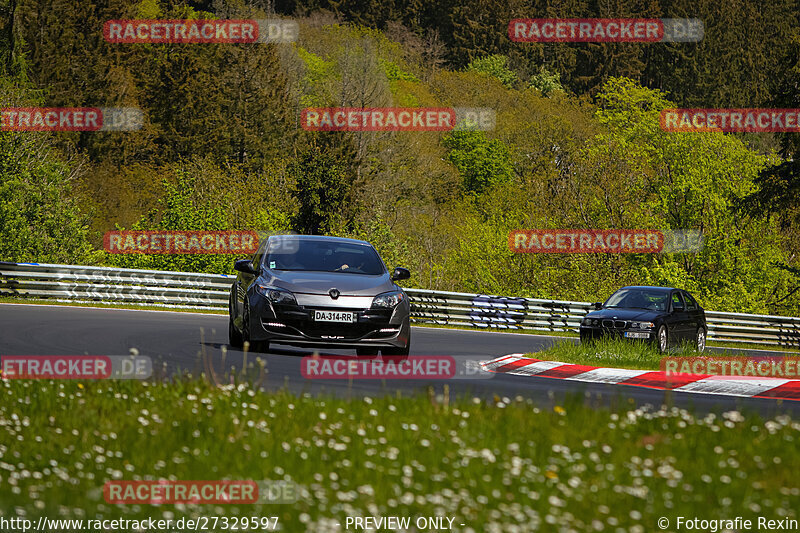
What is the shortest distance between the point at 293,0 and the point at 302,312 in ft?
276

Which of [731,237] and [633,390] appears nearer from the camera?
[633,390]

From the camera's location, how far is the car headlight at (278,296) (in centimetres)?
1412

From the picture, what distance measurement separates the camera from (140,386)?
1022 centimetres

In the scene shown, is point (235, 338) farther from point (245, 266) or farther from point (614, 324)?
point (614, 324)

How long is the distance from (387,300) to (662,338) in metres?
8.41

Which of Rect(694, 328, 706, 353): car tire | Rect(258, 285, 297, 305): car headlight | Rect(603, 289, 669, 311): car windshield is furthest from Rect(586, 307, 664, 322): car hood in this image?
Rect(258, 285, 297, 305): car headlight

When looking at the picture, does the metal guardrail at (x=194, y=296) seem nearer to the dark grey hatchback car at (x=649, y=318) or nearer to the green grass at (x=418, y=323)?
the green grass at (x=418, y=323)

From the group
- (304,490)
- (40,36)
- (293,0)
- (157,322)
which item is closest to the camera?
(304,490)

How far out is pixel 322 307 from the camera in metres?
14.0

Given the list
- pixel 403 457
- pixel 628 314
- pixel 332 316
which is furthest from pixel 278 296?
pixel 628 314

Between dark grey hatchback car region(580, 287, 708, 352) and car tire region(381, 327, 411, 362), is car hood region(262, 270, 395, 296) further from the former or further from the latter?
dark grey hatchback car region(580, 287, 708, 352)

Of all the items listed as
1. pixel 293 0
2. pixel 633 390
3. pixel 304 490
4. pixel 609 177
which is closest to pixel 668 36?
pixel 293 0

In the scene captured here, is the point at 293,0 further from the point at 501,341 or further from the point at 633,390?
the point at 633,390

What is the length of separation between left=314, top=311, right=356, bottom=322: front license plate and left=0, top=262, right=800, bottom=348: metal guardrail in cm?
1631
